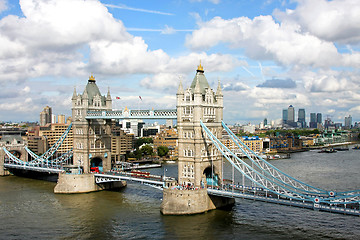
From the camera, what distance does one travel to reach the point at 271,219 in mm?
54188

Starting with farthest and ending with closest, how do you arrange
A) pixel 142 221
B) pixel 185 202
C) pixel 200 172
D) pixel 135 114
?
pixel 135 114 < pixel 200 172 < pixel 185 202 < pixel 142 221

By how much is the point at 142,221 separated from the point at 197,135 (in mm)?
15726

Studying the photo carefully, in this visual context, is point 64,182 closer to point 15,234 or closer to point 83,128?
point 83,128

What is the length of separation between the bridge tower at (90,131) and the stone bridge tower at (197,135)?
2633cm

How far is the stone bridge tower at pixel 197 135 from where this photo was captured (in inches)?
2344

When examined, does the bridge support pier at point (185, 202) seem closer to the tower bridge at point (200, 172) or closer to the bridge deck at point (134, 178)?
the tower bridge at point (200, 172)

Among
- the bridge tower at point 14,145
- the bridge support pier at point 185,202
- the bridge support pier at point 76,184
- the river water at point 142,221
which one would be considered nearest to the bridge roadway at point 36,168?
the bridge support pier at point 76,184

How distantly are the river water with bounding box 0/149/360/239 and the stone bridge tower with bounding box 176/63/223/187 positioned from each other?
6589mm

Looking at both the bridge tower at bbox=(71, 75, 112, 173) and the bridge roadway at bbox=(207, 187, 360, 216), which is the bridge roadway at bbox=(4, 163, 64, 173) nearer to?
the bridge tower at bbox=(71, 75, 112, 173)

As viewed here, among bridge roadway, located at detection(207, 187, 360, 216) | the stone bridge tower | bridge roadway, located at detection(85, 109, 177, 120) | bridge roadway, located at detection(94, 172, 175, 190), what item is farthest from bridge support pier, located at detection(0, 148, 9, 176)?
bridge roadway, located at detection(207, 187, 360, 216)

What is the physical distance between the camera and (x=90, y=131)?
80.2 meters

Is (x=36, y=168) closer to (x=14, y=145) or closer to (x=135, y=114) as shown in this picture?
(x=14, y=145)

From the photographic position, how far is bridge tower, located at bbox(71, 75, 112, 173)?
79188 millimetres

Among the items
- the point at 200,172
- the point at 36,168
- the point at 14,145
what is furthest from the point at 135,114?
the point at 14,145
